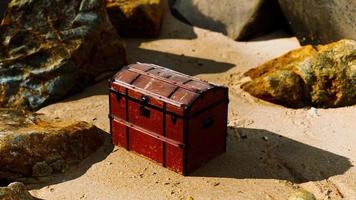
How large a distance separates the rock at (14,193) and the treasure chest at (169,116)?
8.03ft

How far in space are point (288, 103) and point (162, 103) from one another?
3.78 m

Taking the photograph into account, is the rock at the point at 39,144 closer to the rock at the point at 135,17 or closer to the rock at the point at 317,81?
the rock at the point at 317,81

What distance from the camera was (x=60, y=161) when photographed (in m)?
10.1

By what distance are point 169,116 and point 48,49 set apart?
4573 millimetres

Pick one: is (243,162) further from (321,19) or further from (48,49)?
(321,19)

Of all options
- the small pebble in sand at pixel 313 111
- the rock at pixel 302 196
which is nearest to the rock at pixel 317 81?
the small pebble in sand at pixel 313 111

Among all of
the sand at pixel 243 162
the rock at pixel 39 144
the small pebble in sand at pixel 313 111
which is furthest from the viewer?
the small pebble in sand at pixel 313 111

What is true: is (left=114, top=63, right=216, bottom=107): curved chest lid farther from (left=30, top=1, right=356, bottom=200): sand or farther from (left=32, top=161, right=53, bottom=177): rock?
(left=32, top=161, right=53, bottom=177): rock

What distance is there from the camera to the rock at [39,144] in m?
9.68

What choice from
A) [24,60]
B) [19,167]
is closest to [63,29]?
[24,60]

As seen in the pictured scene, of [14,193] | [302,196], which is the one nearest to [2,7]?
[14,193]

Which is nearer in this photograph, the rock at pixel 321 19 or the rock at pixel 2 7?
the rock at pixel 321 19

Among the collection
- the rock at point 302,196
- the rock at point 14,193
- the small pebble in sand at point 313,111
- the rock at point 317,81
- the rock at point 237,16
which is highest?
the rock at point 237,16

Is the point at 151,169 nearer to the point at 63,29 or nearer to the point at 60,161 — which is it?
the point at 60,161
